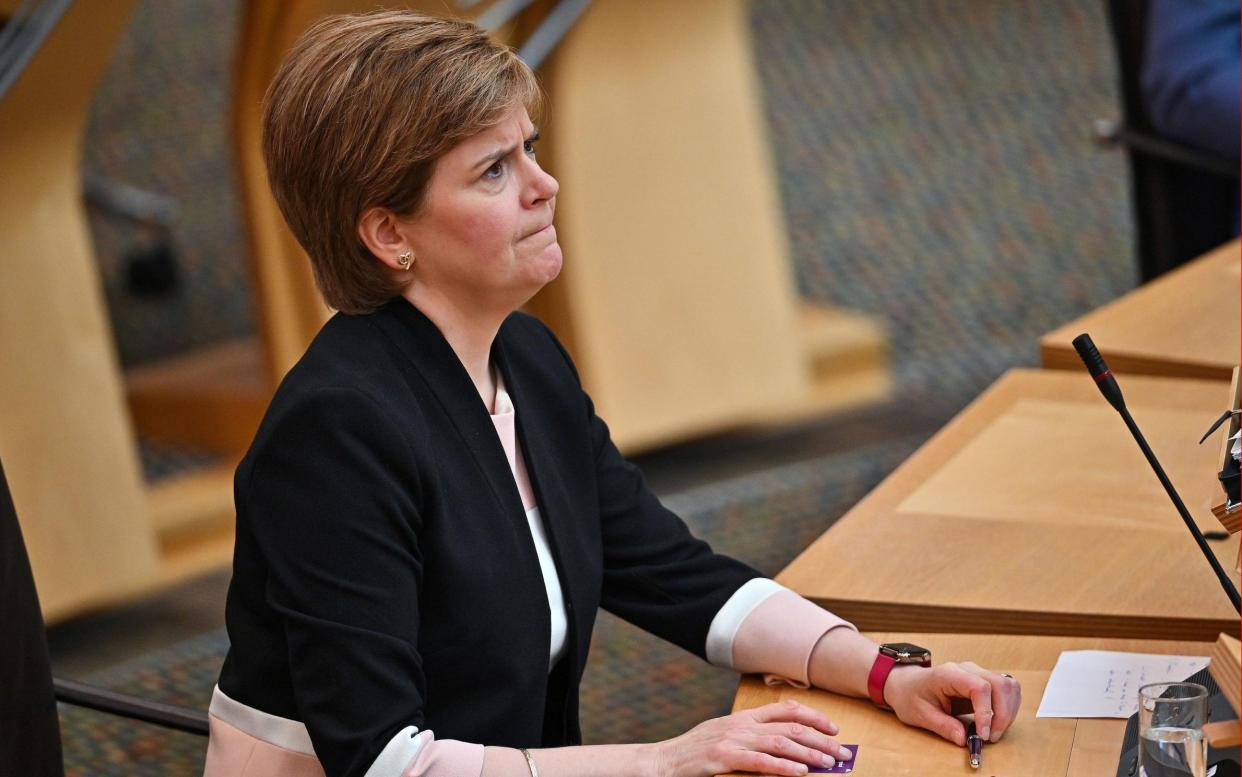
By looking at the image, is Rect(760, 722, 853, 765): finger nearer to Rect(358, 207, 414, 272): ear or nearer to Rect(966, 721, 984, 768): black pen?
Rect(966, 721, 984, 768): black pen

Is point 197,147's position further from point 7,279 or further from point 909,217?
point 7,279

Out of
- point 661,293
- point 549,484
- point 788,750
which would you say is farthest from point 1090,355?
point 661,293

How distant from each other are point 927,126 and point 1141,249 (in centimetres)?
370

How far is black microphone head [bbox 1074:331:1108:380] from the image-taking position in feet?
4.32

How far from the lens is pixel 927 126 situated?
6.73m

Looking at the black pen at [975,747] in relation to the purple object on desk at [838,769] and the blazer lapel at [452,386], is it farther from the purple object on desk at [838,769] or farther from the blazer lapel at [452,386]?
the blazer lapel at [452,386]

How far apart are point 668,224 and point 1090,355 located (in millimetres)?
2849

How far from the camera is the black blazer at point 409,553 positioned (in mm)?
1316

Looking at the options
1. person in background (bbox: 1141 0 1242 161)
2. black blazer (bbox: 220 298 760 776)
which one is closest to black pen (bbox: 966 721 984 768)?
black blazer (bbox: 220 298 760 776)

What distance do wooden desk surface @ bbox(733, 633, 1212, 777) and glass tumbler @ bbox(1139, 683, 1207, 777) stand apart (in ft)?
0.28

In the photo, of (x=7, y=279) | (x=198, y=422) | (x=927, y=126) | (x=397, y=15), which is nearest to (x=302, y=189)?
(x=397, y=15)

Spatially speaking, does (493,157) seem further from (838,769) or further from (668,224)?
(668,224)

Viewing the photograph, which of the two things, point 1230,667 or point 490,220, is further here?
point 490,220

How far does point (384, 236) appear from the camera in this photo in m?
1.44
